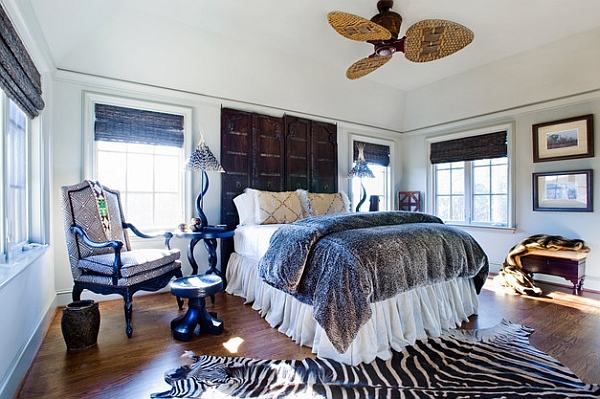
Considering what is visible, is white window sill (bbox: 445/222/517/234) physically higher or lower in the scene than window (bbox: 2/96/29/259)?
lower

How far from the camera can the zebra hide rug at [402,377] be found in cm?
169

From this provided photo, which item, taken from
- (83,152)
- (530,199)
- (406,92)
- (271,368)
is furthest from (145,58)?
(530,199)

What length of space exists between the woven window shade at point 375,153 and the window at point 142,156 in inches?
112

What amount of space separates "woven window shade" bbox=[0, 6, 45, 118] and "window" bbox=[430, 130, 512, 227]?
5.25 m

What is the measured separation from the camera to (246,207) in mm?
3713

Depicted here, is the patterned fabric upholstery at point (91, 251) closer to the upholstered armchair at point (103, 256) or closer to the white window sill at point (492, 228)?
the upholstered armchair at point (103, 256)

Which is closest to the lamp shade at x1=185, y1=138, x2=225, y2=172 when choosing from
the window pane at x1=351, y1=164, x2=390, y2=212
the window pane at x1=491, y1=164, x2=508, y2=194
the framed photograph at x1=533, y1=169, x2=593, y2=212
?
the window pane at x1=351, y1=164, x2=390, y2=212

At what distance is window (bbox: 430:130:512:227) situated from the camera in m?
4.52

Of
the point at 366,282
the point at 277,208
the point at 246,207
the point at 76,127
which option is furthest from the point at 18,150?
the point at 366,282

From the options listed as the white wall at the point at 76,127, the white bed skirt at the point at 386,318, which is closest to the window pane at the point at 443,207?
the white bed skirt at the point at 386,318

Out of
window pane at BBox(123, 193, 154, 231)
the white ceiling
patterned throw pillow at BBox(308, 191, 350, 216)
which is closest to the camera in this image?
the white ceiling

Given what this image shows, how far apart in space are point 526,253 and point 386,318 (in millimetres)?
2617

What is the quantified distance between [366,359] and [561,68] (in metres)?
4.16

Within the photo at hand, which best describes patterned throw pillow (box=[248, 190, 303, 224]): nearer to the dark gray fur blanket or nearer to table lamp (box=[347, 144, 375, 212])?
the dark gray fur blanket
